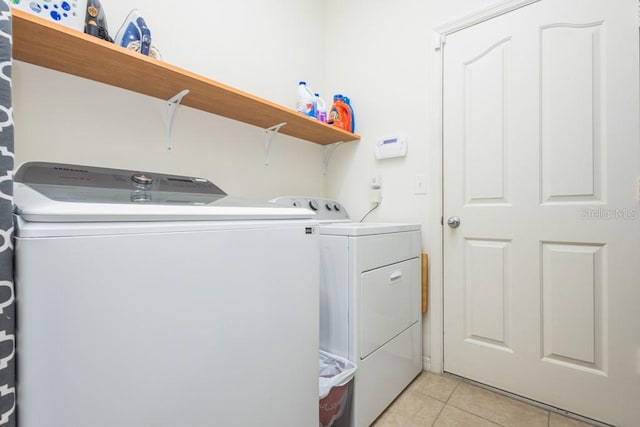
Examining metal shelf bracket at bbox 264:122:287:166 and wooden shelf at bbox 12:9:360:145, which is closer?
wooden shelf at bbox 12:9:360:145

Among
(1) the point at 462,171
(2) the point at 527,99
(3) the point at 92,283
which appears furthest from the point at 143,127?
(2) the point at 527,99

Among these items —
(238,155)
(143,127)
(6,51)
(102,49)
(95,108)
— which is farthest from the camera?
(238,155)

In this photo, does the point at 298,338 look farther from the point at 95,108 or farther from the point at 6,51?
the point at 95,108

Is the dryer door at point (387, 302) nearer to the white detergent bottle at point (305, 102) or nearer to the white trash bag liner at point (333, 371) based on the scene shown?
the white trash bag liner at point (333, 371)

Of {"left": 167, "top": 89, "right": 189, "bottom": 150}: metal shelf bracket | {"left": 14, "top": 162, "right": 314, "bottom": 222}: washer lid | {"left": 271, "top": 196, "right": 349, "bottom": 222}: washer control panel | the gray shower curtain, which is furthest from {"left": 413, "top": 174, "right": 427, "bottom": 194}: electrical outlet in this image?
the gray shower curtain

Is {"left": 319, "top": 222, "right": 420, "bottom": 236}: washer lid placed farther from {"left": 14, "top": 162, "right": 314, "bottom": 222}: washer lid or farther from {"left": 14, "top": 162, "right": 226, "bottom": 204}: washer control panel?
{"left": 14, "top": 162, "right": 226, "bottom": 204}: washer control panel

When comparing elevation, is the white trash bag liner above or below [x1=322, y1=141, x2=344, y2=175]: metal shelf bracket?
below

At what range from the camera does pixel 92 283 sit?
1.80 ft

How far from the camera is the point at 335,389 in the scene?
1135mm

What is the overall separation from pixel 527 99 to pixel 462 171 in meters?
0.47

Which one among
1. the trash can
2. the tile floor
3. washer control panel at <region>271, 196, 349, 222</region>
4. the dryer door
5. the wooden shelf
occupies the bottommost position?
the tile floor

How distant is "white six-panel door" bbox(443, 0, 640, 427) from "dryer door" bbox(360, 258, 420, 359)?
0.27 meters

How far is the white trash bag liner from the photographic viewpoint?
1.09 meters

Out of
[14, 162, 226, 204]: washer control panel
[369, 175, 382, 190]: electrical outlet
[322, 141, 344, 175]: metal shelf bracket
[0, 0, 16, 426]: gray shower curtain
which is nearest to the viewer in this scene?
[0, 0, 16, 426]: gray shower curtain
